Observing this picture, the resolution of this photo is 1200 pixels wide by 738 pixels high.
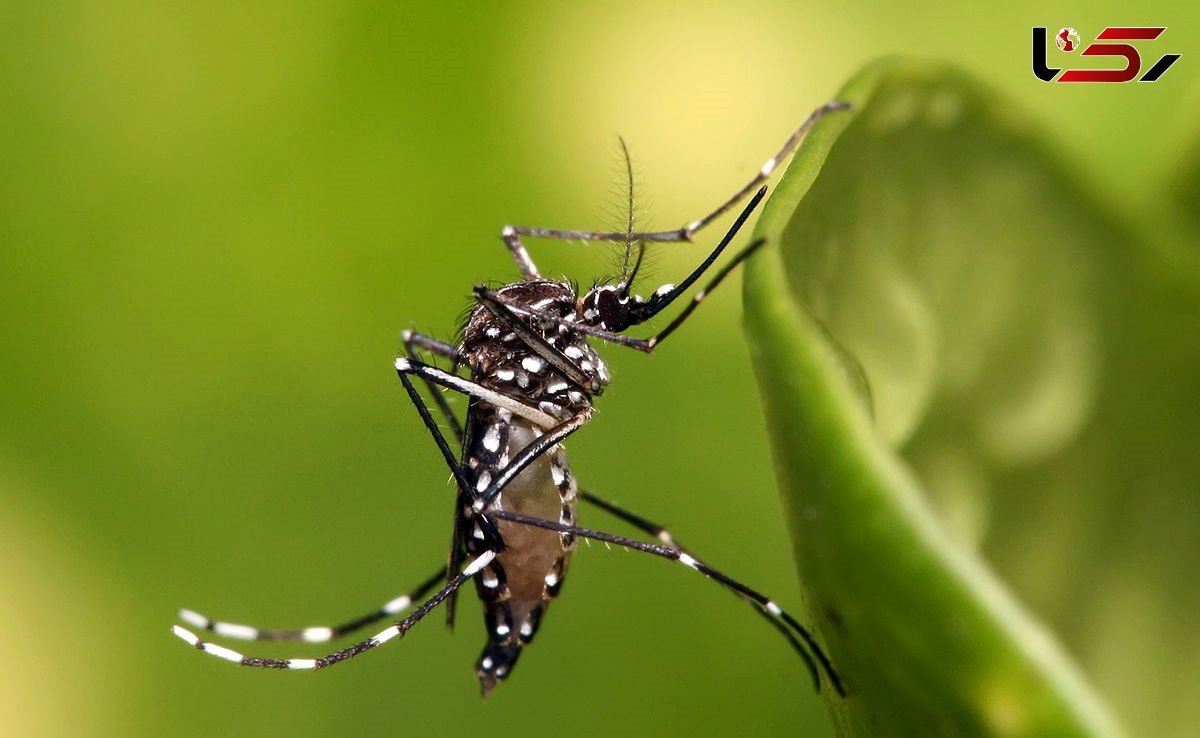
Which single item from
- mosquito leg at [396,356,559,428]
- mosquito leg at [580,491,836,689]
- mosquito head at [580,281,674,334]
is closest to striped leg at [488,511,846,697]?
mosquito leg at [580,491,836,689]

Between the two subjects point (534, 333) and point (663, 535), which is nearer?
point (663, 535)

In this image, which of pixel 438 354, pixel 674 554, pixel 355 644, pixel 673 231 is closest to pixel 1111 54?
pixel 673 231

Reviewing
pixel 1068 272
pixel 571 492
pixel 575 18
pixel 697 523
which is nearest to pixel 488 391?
pixel 571 492

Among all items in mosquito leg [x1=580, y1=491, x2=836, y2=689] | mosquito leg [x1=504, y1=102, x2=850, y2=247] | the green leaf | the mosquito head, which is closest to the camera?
the green leaf

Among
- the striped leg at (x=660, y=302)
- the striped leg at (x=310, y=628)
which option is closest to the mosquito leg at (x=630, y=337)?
the striped leg at (x=660, y=302)

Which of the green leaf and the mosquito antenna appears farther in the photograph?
the mosquito antenna

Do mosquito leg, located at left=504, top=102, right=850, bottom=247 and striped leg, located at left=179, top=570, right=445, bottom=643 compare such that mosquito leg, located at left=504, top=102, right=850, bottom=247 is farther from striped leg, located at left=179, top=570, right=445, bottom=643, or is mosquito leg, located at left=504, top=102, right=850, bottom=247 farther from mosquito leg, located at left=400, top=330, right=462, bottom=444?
striped leg, located at left=179, top=570, right=445, bottom=643

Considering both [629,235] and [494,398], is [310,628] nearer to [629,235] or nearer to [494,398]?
[494,398]
